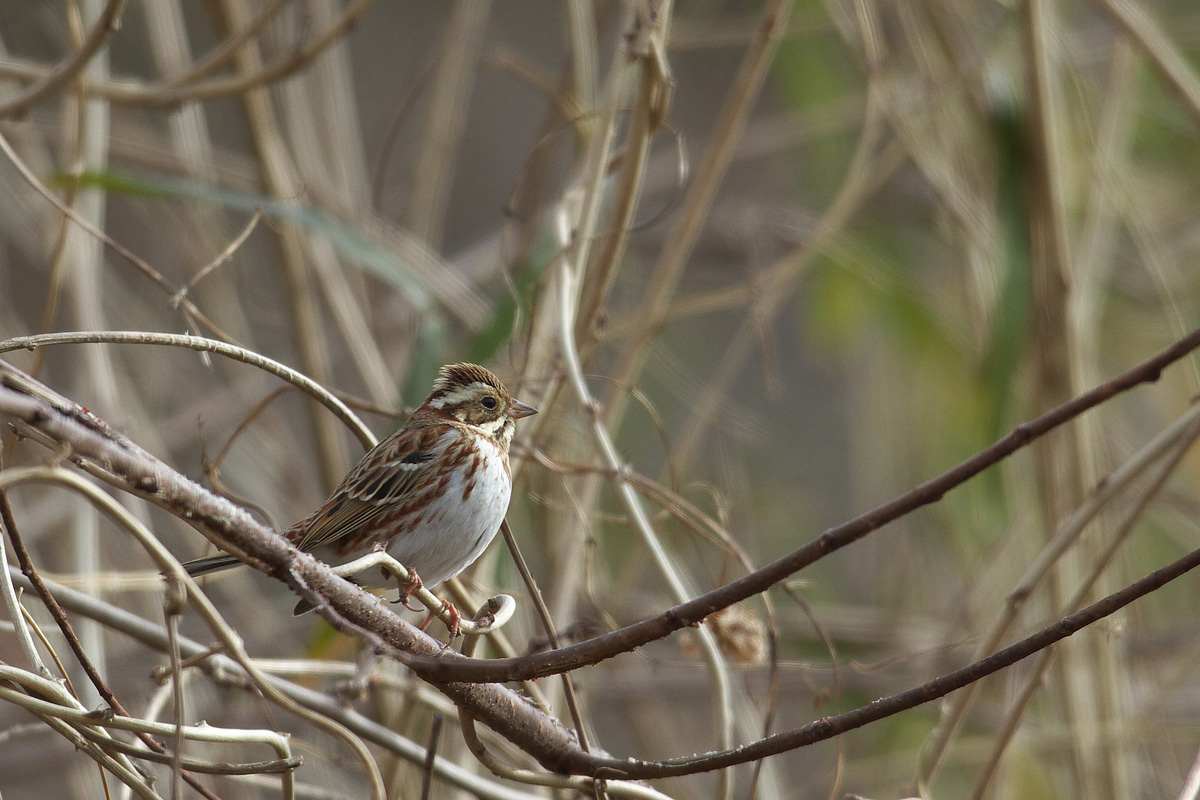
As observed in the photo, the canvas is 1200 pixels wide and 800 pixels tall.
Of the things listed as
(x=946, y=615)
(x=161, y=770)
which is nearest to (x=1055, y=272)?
(x=946, y=615)

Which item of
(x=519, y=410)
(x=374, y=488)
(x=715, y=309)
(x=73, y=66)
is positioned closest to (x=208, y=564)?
(x=374, y=488)

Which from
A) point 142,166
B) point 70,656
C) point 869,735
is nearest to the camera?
point 70,656

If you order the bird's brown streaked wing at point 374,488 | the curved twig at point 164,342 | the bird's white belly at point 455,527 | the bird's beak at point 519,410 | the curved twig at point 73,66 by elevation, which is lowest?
the curved twig at point 164,342

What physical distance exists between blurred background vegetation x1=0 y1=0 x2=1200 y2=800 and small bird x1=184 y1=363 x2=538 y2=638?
0.39 feet

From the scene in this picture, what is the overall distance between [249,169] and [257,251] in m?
1.49

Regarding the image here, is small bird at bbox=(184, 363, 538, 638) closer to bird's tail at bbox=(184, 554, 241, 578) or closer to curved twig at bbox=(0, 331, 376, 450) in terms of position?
bird's tail at bbox=(184, 554, 241, 578)

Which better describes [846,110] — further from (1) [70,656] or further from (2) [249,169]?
(1) [70,656]

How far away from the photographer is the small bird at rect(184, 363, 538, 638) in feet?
8.27

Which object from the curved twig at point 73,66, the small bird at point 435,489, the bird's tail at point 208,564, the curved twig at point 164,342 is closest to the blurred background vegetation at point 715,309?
the curved twig at point 73,66

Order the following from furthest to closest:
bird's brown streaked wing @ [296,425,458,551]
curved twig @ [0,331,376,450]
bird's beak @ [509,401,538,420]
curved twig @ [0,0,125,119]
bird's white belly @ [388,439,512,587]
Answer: bird's beak @ [509,401,538,420], bird's brown streaked wing @ [296,425,458,551], bird's white belly @ [388,439,512,587], curved twig @ [0,0,125,119], curved twig @ [0,331,376,450]

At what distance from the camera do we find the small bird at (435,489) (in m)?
2.52

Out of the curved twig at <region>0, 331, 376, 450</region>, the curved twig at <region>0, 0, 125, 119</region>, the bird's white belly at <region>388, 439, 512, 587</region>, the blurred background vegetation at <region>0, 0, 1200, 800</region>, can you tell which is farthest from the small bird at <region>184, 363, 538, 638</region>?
the curved twig at <region>0, 0, 125, 119</region>

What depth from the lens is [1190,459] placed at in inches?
157

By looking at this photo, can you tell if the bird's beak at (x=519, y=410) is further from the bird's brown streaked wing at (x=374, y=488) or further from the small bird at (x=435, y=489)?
the bird's brown streaked wing at (x=374, y=488)
